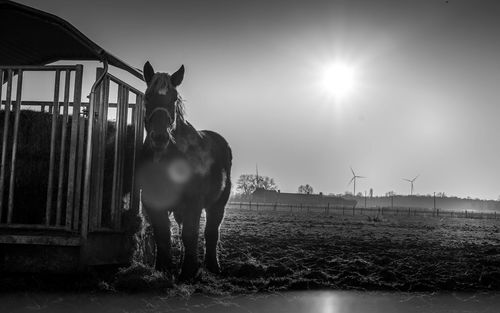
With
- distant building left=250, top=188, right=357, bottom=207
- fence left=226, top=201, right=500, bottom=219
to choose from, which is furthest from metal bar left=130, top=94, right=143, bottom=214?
distant building left=250, top=188, right=357, bottom=207

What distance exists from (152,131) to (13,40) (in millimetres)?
2784

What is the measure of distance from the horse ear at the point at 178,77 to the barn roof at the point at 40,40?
865 mm

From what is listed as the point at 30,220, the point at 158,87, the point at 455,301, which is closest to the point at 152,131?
the point at 158,87

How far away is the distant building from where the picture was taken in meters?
134

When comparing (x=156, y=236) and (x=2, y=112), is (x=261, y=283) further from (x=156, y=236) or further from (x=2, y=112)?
(x=2, y=112)

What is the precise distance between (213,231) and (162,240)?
1712mm

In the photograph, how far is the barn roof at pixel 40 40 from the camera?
614cm

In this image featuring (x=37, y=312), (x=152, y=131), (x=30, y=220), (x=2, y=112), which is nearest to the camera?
(x=37, y=312)

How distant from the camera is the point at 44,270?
5.86 m

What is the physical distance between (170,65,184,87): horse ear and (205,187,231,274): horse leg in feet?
8.05

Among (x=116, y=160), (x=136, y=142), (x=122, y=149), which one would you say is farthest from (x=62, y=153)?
(x=136, y=142)

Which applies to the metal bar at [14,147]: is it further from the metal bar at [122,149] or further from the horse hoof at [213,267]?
the horse hoof at [213,267]

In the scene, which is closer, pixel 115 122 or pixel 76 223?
pixel 76 223

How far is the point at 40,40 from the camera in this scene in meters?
7.00
